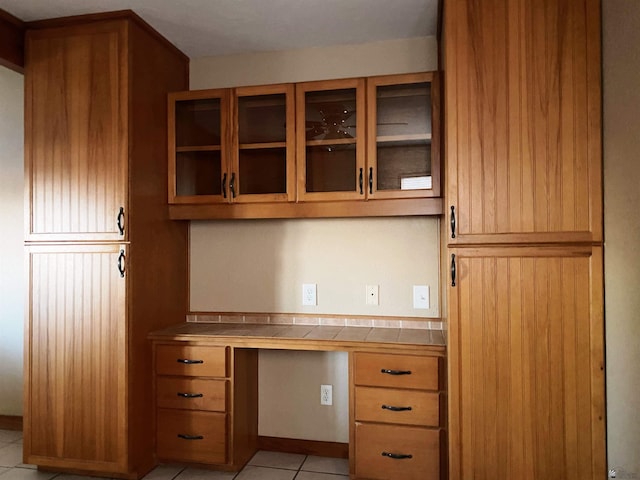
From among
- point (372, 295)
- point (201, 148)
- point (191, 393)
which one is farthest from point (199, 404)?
point (201, 148)

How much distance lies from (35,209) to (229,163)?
1016mm

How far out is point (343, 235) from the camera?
261 centimetres

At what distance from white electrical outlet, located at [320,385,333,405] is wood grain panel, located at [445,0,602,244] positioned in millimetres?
1237

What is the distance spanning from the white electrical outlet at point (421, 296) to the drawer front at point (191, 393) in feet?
3.62

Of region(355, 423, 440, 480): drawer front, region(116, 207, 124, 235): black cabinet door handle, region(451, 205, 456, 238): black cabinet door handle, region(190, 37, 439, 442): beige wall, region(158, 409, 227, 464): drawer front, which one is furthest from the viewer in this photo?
region(190, 37, 439, 442): beige wall

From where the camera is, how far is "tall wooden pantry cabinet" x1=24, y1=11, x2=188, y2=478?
7.34 ft

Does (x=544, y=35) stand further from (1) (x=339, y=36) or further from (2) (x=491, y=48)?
(1) (x=339, y=36)

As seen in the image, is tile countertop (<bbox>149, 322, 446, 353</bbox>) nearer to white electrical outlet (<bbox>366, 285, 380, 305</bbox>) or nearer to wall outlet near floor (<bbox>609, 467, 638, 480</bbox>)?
white electrical outlet (<bbox>366, 285, 380, 305</bbox>)

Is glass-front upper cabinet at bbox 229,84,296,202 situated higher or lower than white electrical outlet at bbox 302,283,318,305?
higher

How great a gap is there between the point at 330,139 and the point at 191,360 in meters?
1.36

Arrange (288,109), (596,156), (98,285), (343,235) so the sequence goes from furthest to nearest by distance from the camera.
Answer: (343,235) < (288,109) < (98,285) < (596,156)

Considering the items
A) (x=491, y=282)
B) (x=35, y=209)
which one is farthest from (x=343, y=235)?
(x=35, y=209)

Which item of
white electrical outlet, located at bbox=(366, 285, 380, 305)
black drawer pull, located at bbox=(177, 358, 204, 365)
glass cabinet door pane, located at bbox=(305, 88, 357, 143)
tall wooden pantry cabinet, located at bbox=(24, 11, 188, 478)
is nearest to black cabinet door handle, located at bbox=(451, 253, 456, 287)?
white electrical outlet, located at bbox=(366, 285, 380, 305)

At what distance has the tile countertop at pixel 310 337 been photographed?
2.18m
